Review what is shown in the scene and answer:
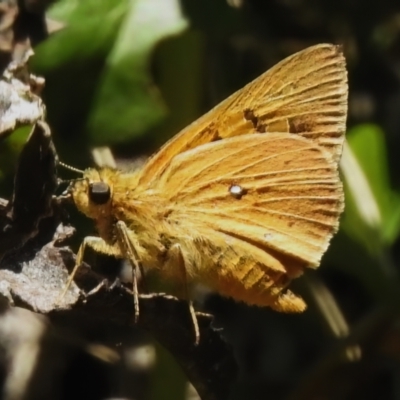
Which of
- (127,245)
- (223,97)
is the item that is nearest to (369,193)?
(223,97)

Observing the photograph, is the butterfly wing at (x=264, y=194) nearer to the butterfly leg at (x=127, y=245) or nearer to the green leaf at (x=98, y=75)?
the butterfly leg at (x=127, y=245)

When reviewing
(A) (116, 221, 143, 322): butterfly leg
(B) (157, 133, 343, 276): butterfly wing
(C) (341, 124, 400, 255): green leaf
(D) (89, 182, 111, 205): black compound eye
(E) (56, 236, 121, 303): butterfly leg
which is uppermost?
(D) (89, 182, 111, 205): black compound eye

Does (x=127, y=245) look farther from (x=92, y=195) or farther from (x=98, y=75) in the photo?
(x=98, y=75)

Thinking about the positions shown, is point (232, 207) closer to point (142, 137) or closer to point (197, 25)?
point (142, 137)

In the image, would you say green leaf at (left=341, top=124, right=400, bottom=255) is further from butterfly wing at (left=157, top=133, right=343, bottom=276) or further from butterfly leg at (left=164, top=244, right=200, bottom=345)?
butterfly leg at (left=164, top=244, right=200, bottom=345)

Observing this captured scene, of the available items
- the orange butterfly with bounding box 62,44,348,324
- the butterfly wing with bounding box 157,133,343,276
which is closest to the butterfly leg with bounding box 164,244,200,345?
the orange butterfly with bounding box 62,44,348,324
